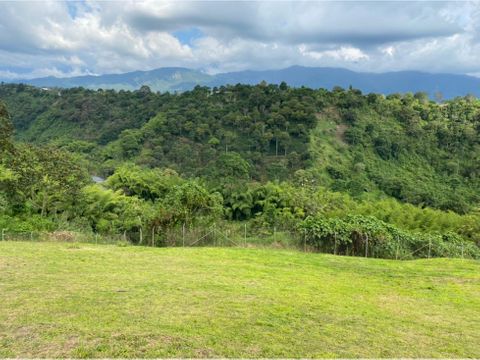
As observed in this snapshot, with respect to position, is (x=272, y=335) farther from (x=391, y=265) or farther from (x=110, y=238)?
(x=110, y=238)

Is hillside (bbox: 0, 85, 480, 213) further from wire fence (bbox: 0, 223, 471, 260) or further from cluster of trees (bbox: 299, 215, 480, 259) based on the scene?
wire fence (bbox: 0, 223, 471, 260)

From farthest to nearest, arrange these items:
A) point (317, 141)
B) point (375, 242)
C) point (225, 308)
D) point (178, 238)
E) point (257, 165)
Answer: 1. point (317, 141)
2. point (257, 165)
3. point (178, 238)
4. point (375, 242)
5. point (225, 308)

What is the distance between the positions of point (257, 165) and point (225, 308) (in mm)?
42194

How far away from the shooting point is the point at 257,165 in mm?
48906

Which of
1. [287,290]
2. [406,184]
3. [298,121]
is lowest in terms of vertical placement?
[406,184]

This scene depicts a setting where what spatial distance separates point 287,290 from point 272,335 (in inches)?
104

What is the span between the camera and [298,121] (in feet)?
173

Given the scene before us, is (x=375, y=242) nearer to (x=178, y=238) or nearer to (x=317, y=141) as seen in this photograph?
(x=178, y=238)

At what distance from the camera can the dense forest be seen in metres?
17.7

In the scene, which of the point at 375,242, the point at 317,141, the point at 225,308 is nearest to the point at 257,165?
the point at 317,141

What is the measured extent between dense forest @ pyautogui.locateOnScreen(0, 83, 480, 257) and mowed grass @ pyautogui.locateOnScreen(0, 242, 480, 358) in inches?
218

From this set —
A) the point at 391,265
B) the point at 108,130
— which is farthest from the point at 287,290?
the point at 108,130

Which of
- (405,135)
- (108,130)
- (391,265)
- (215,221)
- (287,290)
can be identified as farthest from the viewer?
(108,130)

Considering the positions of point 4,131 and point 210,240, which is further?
point 4,131
